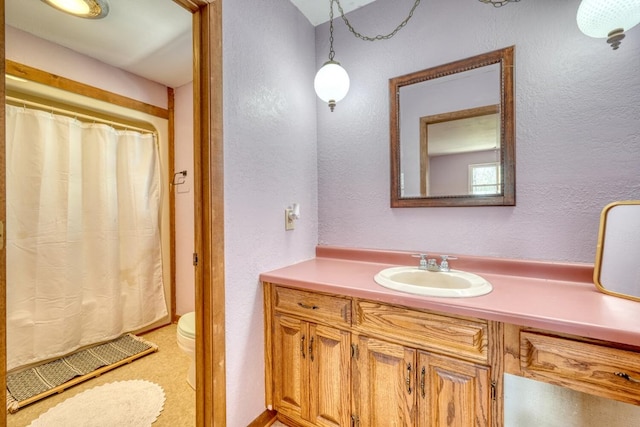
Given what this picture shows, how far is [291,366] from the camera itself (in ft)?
Result: 4.33

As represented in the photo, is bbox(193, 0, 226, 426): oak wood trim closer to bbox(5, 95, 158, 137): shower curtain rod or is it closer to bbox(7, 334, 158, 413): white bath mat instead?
bbox(7, 334, 158, 413): white bath mat

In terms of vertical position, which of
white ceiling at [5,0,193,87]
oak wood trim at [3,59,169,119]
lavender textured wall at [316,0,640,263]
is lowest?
lavender textured wall at [316,0,640,263]

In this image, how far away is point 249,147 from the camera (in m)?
1.34

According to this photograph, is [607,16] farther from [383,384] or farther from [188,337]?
[188,337]

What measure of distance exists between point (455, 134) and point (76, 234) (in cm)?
268

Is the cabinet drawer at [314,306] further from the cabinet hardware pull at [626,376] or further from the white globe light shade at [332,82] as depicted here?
the white globe light shade at [332,82]

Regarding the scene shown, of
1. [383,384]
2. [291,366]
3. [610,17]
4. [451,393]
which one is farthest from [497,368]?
[610,17]

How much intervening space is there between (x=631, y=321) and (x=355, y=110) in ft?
4.87

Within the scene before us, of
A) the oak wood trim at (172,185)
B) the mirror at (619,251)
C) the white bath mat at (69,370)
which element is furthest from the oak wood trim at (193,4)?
the white bath mat at (69,370)

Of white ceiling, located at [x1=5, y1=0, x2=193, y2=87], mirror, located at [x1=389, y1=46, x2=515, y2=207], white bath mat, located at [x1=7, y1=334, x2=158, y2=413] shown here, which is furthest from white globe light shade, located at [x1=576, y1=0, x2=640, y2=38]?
white bath mat, located at [x1=7, y1=334, x2=158, y2=413]

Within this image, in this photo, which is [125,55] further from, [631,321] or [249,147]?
[631,321]

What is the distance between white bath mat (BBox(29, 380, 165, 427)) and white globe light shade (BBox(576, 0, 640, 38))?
265cm

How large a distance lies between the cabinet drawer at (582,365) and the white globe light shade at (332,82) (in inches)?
52.8

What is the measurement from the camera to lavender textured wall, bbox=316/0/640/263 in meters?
1.11
